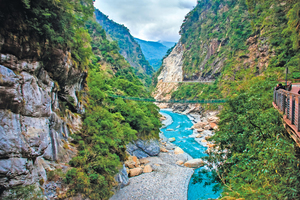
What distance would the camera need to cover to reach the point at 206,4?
59031mm

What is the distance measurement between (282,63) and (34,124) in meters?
24.8

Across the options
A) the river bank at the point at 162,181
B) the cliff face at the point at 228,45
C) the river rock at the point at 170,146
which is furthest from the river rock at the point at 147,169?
the cliff face at the point at 228,45

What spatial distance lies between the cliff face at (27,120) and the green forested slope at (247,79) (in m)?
5.70

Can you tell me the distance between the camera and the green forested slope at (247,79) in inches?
132

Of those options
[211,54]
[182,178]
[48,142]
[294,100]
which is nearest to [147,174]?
[182,178]

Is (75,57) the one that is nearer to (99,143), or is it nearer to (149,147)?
(99,143)

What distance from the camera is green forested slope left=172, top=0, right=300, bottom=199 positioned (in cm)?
336

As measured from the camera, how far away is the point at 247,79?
24.0m

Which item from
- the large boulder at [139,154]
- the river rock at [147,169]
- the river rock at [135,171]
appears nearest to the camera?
the river rock at [135,171]

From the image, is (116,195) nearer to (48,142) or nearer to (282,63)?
(48,142)

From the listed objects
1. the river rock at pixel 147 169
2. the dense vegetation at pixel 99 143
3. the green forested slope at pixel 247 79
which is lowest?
the river rock at pixel 147 169

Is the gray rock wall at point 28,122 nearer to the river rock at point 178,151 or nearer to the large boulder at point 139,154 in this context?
the large boulder at point 139,154

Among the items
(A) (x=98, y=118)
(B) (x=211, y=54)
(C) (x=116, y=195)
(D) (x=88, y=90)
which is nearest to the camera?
(C) (x=116, y=195)

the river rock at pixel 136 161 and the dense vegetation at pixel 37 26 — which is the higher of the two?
the dense vegetation at pixel 37 26
